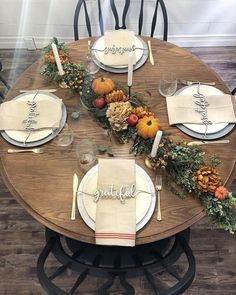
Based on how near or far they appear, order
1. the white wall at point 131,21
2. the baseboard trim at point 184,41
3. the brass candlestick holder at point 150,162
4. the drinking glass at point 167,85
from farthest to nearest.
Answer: the baseboard trim at point 184,41 → the white wall at point 131,21 → the drinking glass at point 167,85 → the brass candlestick holder at point 150,162

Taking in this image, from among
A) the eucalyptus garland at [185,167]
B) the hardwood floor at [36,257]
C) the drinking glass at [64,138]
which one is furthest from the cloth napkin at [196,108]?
the hardwood floor at [36,257]

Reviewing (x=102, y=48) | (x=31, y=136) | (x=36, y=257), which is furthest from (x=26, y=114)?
(x=36, y=257)

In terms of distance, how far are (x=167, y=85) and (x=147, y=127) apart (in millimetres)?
290

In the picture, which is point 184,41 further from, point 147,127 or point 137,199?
point 137,199

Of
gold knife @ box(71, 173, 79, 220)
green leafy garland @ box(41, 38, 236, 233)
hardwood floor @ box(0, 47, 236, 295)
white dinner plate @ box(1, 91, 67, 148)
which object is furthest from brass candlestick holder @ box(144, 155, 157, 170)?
hardwood floor @ box(0, 47, 236, 295)

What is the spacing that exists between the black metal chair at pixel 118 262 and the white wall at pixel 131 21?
1.61 m

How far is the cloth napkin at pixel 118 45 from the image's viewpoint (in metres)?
1.42

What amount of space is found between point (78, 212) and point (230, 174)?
0.58m

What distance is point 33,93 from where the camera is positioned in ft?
4.48

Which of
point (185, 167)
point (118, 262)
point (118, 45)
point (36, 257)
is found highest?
point (118, 45)

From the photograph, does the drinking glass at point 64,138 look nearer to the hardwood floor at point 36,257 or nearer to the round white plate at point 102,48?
the round white plate at point 102,48

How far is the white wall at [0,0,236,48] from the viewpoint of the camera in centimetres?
221

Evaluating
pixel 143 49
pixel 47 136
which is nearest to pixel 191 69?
pixel 143 49

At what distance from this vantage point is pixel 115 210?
1075mm
